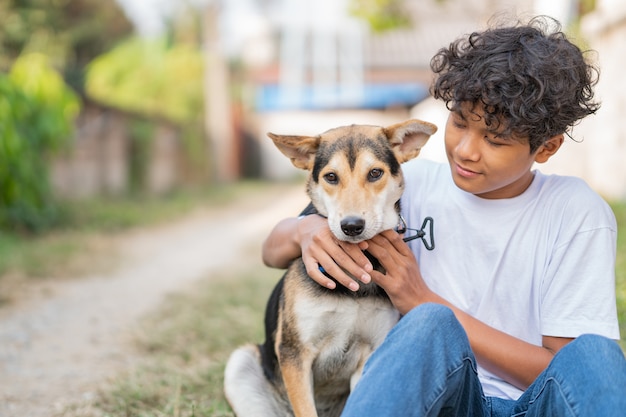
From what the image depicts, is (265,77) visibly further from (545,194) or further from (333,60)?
(545,194)

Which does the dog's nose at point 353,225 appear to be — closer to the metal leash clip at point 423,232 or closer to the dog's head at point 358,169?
the dog's head at point 358,169

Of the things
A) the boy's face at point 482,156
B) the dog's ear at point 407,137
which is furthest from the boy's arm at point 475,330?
the dog's ear at point 407,137

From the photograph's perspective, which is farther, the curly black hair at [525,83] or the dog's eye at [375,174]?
the dog's eye at [375,174]

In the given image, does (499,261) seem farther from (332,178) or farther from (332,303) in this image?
(332,178)

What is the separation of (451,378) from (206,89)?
56.3ft

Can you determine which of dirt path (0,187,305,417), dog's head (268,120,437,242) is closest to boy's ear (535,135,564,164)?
dog's head (268,120,437,242)

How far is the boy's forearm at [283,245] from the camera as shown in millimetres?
2822

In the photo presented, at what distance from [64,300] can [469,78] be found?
4.68 meters

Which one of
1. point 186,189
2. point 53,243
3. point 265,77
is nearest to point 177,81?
point 265,77

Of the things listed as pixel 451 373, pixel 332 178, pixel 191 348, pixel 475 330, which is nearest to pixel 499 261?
pixel 475 330

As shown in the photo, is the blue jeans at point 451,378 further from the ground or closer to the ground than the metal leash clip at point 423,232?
closer to the ground

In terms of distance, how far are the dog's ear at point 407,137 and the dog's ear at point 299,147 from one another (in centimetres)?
34

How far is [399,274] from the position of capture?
243 centimetres

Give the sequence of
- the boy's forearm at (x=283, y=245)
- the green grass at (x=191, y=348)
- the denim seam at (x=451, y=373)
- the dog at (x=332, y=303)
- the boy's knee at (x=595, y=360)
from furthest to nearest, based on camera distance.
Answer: the green grass at (x=191, y=348), the boy's forearm at (x=283, y=245), the dog at (x=332, y=303), the denim seam at (x=451, y=373), the boy's knee at (x=595, y=360)
